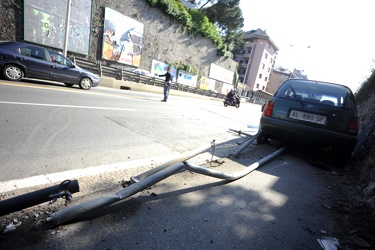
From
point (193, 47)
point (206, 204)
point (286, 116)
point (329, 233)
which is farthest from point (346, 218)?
point (193, 47)

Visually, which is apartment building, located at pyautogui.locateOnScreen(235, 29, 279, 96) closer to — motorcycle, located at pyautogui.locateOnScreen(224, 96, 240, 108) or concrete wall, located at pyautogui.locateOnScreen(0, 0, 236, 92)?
concrete wall, located at pyautogui.locateOnScreen(0, 0, 236, 92)

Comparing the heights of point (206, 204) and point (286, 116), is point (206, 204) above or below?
below

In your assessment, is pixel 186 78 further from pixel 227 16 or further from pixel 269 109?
pixel 269 109

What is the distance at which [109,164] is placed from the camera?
3.06m

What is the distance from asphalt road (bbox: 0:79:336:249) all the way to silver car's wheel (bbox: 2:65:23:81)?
4455mm

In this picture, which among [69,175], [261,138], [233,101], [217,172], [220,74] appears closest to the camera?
[69,175]

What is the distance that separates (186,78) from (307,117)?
2877cm

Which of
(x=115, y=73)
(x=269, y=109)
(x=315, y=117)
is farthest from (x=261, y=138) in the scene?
(x=115, y=73)

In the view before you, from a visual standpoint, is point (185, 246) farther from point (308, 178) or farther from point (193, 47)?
point (193, 47)

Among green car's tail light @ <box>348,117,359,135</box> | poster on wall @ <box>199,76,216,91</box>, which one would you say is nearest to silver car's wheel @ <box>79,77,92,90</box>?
green car's tail light @ <box>348,117,359,135</box>

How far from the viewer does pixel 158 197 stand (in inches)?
91.7

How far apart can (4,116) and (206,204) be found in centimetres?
444

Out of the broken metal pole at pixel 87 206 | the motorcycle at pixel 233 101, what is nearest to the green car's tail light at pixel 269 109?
the broken metal pole at pixel 87 206

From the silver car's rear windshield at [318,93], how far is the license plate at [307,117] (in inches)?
11.1
